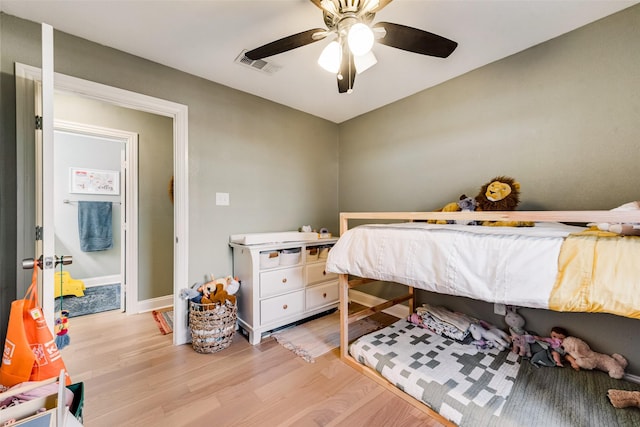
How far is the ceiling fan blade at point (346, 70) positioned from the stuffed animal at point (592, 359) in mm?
2133

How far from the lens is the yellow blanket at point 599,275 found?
0.88m

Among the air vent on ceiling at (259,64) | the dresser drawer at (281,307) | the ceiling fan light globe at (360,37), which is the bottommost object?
the dresser drawer at (281,307)

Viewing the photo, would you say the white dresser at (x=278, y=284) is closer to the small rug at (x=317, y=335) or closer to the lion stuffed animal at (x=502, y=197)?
the small rug at (x=317, y=335)

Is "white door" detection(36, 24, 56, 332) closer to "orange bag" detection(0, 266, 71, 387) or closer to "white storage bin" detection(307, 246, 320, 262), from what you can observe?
"orange bag" detection(0, 266, 71, 387)

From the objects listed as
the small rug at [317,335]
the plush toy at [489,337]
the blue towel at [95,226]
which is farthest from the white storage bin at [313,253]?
the blue towel at [95,226]

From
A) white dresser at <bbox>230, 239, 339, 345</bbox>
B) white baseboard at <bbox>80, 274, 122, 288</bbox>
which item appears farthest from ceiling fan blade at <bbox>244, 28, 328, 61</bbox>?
white baseboard at <bbox>80, 274, 122, 288</bbox>

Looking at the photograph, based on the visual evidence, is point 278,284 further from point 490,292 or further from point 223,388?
point 490,292

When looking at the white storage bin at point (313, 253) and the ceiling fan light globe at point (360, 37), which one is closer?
the ceiling fan light globe at point (360, 37)

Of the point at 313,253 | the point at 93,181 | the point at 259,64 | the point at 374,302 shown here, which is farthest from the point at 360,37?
the point at 93,181

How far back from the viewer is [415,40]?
1.29 metres

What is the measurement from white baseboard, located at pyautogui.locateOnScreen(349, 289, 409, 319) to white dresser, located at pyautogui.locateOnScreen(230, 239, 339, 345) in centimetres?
57

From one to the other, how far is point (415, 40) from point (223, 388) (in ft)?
7.43

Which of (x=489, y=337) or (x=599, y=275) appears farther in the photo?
(x=489, y=337)

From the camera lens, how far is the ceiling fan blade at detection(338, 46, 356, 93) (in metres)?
1.41
